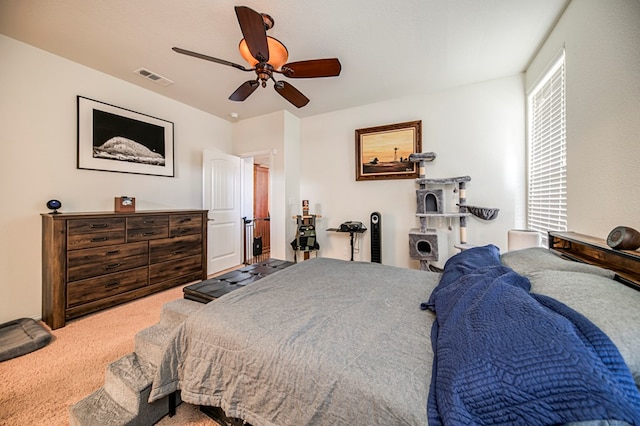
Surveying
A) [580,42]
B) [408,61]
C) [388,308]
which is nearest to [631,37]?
[580,42]

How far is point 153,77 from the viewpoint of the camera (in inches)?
114

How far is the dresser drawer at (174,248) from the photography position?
9.61ft

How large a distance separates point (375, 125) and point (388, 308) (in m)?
3.12

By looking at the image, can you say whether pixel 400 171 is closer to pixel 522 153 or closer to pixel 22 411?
pixel 522 153

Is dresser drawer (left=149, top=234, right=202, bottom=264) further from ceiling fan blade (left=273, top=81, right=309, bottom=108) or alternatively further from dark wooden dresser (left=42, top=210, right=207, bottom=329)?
ceiling fan blade (left=273, top=81, right=309, bottom=108)

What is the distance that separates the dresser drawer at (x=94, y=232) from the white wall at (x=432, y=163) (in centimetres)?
266

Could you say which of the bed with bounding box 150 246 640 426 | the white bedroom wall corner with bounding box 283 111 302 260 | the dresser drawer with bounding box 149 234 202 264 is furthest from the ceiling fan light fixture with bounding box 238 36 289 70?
the dresser drawer with bounding box 149 234 202 264

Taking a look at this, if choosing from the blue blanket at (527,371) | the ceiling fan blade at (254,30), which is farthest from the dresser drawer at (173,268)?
the blue blanket at (527,371)

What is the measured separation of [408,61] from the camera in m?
2.55

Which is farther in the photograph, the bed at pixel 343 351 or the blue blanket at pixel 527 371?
the bed at pixel 343 351

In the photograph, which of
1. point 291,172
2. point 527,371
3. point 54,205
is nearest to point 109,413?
point 527,371

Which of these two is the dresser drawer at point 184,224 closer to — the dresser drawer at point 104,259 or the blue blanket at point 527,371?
the dresser drawer at point 104,259

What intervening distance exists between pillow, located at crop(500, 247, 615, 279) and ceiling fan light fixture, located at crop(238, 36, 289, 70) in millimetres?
2396

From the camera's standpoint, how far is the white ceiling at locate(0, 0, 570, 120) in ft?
6.06
